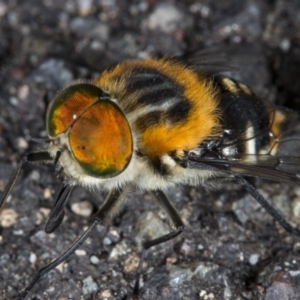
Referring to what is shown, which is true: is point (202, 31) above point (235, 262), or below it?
above

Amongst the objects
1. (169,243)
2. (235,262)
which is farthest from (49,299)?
(235,262)

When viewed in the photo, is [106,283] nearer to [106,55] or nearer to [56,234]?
[56,234]

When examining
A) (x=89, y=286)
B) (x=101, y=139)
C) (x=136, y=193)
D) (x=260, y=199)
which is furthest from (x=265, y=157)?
(x=89, y=286)

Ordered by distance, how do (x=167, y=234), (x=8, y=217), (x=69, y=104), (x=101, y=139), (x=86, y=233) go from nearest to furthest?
(x=101, y=139)
(x=69, y=104)
(x=86, y=233)
(x=167, y=234)
(x=8, y=217)

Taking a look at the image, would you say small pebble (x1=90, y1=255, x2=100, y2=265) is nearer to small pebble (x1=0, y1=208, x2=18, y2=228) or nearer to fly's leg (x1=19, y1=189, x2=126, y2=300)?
fly's leg (x1=19, y1=189, x2=126, y2=300)

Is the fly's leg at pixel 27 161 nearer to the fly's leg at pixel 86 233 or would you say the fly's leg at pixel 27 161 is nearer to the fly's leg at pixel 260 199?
the fly's leg at pixel 86 233

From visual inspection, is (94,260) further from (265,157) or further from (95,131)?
(265,157)
